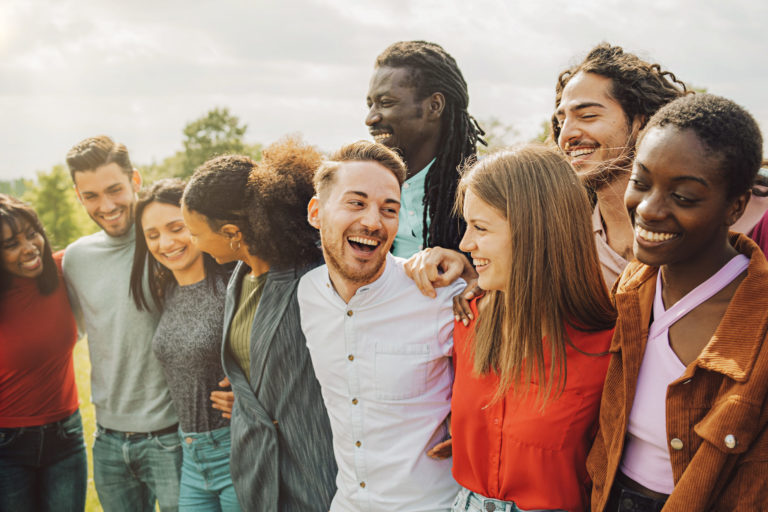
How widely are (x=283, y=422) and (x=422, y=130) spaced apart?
1.96m

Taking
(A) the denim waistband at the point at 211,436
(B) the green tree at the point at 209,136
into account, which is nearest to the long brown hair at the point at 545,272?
(A) the denim waistband at the point at 211,436

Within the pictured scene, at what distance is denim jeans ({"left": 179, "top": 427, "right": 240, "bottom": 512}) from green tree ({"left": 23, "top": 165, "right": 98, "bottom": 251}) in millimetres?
18677

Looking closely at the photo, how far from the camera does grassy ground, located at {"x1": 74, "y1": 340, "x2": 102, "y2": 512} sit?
5.11m

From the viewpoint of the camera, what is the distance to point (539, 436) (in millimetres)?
2107

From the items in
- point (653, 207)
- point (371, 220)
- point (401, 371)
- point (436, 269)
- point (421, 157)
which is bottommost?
point (401, 371)

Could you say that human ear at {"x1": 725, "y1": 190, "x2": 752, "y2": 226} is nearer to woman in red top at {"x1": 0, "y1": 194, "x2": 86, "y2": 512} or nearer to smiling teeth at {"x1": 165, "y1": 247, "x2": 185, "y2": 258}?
smiling teeth at {"x1": 165, "y1": 247, "x2": 185, "y2": 258}

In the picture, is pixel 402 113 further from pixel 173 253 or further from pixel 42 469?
pixel 42 469

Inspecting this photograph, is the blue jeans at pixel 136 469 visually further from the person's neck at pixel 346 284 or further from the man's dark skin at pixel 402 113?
the man's dark skin at pixel 402 113

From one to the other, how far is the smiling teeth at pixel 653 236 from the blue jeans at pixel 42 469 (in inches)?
156

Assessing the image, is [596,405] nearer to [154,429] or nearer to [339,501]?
[339,501]

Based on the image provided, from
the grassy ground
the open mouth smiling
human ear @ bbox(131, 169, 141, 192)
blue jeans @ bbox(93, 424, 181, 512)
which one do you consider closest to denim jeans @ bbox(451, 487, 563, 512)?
the open mouth smiling

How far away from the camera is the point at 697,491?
1.71 meters

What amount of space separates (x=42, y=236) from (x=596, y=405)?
3835mm

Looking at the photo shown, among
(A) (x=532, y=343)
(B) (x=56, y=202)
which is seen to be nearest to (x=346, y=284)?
(A) (x=532, y=343)
